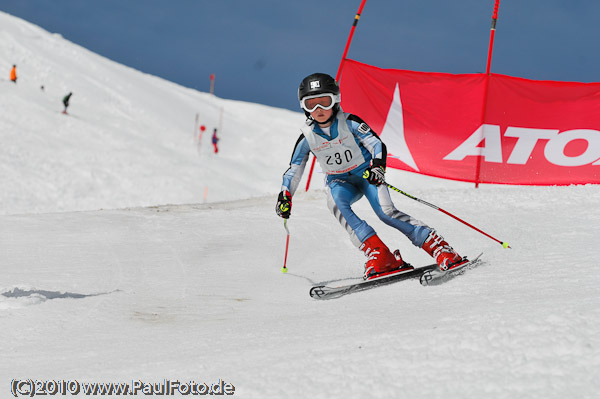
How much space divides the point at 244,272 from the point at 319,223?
1998 mm

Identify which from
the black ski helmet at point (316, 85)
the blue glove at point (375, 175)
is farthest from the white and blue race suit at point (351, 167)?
the black ski helmet at point (316, 85)

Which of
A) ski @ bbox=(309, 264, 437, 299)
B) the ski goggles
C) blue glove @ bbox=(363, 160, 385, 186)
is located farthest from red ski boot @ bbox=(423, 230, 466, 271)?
the ski goggles

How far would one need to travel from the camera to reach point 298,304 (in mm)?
3645

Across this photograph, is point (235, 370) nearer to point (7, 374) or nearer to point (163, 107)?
point (7, 374)

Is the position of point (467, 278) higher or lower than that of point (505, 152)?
lower

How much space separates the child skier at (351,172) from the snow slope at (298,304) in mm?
449

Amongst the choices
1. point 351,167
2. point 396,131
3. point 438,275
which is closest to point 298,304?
point 438,275

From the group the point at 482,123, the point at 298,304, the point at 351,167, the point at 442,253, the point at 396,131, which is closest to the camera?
the point at 298,304

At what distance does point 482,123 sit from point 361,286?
5.31 m

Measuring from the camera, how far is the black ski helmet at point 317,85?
13.9 ft

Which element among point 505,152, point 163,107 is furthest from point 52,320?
point 163,107

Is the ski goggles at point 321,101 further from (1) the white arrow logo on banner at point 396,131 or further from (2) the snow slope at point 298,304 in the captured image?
(1) the white arrow logo on banner at point 396,131

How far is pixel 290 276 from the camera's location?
4.81 metres

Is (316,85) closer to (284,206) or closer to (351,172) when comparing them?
(351,172)
